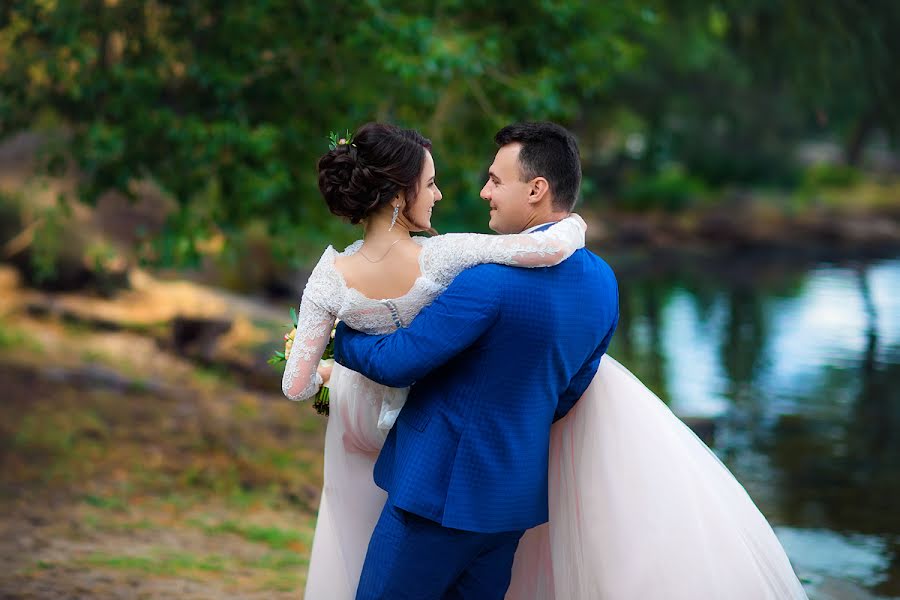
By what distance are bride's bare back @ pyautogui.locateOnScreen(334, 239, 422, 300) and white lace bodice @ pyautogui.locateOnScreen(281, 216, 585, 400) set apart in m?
0.02

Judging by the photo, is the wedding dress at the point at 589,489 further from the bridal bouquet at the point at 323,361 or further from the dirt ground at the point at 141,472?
the dirt ground at the point at 141,472

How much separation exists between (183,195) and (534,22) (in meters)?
2.52

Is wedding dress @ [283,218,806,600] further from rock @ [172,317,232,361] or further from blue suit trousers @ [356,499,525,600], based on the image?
rock @ [172,317,232,361]

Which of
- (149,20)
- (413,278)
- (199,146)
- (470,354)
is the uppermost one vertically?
(149,20)

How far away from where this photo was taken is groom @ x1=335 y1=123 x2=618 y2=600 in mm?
2688

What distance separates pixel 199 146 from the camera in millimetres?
6707

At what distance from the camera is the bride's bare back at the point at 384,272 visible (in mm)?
2799

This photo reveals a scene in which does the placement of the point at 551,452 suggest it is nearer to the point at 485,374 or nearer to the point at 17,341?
the point at 485,374

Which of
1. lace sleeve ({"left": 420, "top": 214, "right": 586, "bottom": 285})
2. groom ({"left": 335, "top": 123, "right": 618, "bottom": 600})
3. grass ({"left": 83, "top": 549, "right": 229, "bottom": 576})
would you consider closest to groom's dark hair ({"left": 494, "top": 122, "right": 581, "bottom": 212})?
groom ({"left": 335, "top": 123, "right": 618, "bottom": 600})

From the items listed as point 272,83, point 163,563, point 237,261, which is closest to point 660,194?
point 237,261

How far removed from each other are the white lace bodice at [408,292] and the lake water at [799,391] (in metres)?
3.28

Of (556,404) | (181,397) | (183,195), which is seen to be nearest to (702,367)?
(181,397)

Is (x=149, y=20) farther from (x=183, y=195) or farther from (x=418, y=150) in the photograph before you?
(x=418, y=150)

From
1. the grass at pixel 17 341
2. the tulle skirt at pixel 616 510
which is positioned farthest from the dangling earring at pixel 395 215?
the grass at pixel 17 341
